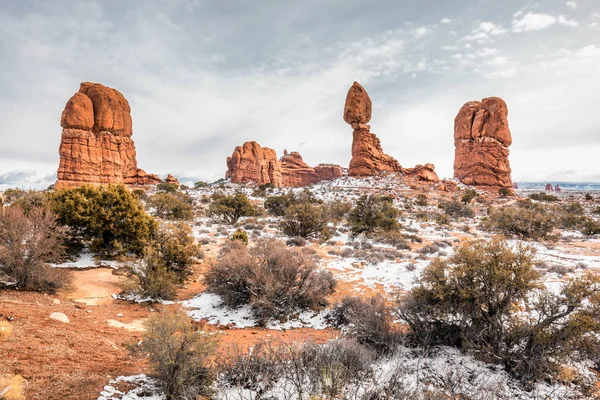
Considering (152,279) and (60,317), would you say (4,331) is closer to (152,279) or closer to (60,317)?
(60,317)

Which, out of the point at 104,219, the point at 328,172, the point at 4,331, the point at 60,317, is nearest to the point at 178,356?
the point at 4,331

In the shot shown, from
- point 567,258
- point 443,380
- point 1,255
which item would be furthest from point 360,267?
point 1,255

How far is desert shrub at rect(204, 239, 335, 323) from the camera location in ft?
23.8

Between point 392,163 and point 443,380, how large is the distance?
57.3 m

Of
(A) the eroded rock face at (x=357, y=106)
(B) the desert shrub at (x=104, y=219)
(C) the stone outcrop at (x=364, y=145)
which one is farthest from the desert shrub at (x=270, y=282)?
(A) the eroded rock face at (x=357, y=106)

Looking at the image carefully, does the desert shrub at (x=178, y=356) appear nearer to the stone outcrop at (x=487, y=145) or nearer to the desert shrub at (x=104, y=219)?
the desert shrub at (x=104, y=219)

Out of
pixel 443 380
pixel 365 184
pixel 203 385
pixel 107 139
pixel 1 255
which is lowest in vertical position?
pixel 443 380

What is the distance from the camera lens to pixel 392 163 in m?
58.6

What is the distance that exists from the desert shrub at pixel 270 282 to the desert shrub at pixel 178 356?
10.0ft

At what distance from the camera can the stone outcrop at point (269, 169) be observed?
8352 centimetres

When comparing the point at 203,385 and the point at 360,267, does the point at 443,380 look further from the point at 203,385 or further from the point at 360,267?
the point at 360,267

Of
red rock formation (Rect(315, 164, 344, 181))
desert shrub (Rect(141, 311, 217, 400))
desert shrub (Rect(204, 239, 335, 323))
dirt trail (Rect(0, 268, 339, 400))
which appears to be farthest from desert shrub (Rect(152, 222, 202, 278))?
red rock formation (Rect(315, 164, 344, 181))

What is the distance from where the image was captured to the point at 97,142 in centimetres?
5084

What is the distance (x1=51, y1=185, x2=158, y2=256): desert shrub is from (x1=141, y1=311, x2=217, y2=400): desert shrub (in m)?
6.99
